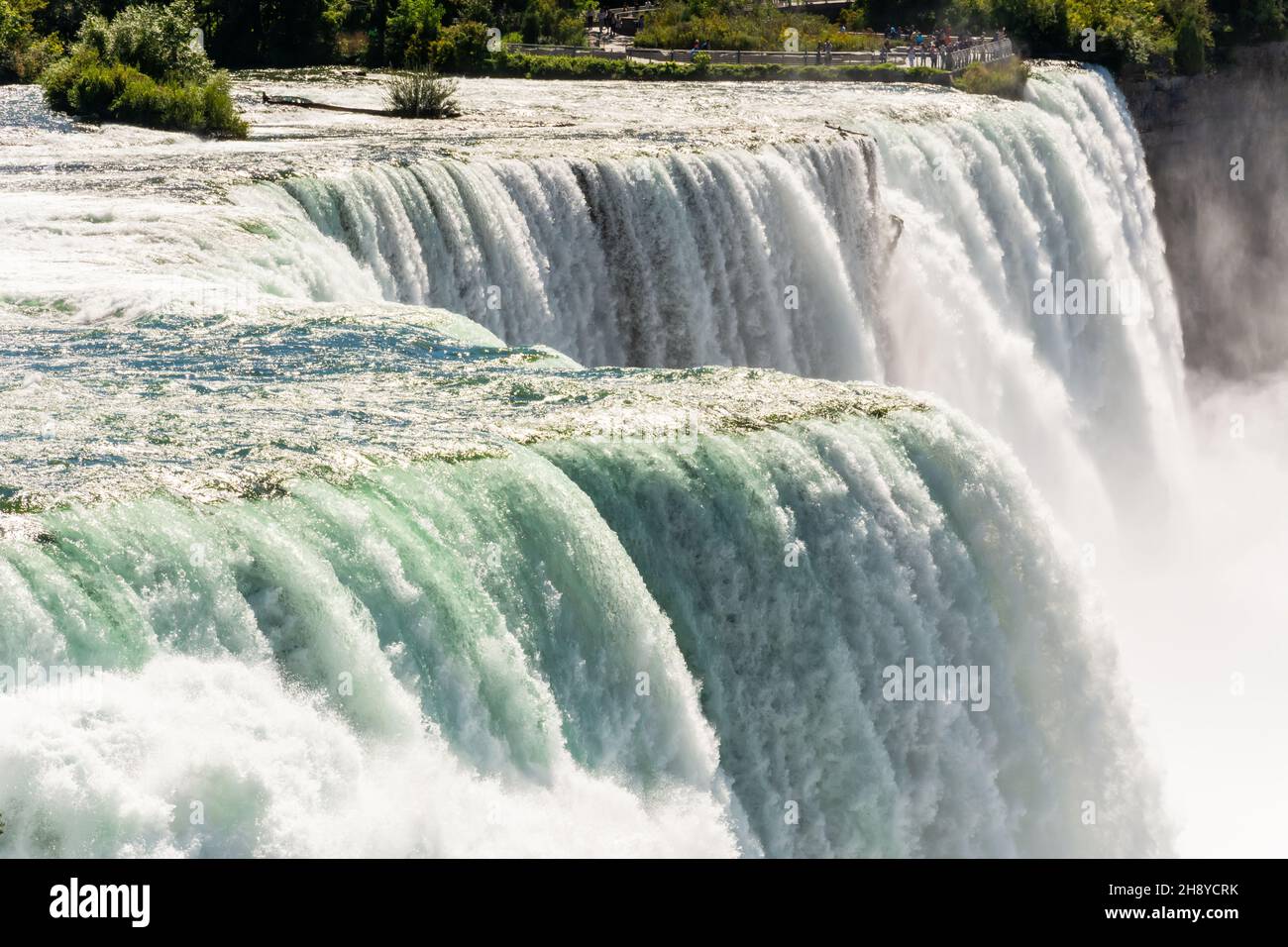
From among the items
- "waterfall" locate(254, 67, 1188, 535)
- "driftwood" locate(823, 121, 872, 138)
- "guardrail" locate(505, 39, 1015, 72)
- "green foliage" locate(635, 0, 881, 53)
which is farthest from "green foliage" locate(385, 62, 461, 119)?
"green foliage" locate(635, 0, 881, 53)

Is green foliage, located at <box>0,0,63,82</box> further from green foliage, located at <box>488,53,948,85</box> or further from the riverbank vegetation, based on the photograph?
green foliage, located at <box>488,53,948,85</box>

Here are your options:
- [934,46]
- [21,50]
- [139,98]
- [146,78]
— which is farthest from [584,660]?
[934,46]

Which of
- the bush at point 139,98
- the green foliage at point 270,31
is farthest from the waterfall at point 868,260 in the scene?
the green foliage at point 270,31

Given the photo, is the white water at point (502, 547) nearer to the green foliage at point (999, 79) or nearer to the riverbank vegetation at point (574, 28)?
the green foliage at point (999, 79)

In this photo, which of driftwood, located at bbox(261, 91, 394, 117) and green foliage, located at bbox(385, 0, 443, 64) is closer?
driftwood, located at bbox(261, 91, 394, 117)
